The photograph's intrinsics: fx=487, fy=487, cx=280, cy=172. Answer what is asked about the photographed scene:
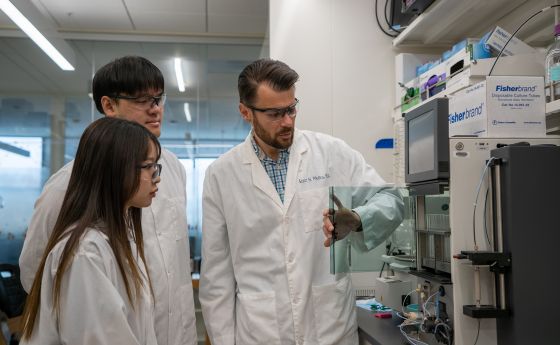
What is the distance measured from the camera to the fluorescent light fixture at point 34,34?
11.0 feet

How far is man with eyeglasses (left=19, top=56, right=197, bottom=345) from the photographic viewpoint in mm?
1441

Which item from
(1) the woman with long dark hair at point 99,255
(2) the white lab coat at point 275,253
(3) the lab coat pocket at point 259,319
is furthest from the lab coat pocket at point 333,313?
(1) the woman with long dark hair at point 99,255

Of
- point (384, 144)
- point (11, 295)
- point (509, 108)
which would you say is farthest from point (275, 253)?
point (11, 295)

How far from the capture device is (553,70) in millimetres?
1525

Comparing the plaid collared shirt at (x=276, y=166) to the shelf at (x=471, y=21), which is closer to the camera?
the plaid collared shirt at (x=276, y=166)

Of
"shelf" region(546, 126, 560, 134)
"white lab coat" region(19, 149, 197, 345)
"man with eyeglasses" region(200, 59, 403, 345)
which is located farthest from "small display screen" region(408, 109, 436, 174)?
"white lab coat" region(19, 149, 197, 345)

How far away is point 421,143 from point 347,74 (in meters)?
1.37

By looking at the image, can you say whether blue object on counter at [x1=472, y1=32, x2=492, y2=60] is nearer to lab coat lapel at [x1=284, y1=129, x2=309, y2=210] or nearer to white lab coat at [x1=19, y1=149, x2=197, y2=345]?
lab coat lapel at [x1=284, y1=129, x2=309, y2=210]

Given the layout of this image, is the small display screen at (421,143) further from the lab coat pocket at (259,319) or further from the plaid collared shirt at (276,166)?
the lab coat pocket at (259,319)

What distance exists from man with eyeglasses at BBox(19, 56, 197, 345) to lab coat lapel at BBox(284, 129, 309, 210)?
1.20ft

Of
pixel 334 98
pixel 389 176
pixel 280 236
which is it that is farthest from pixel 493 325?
pixel 334 98

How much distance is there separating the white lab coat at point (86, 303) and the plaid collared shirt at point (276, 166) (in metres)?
0.72

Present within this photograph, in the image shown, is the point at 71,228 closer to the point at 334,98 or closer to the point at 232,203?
the point at 232,203

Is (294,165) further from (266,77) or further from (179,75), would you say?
(179,75)
